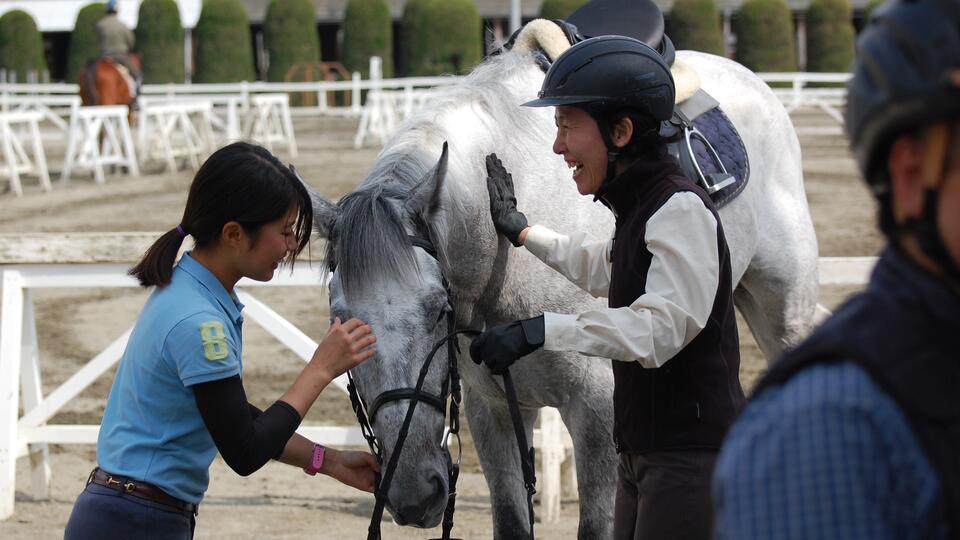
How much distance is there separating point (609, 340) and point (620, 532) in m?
0.63

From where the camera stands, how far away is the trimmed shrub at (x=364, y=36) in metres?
35.8

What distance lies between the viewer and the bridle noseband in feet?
9.29

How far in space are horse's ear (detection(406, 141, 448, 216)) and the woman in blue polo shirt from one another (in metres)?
0.52

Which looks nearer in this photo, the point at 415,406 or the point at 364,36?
the point at 415,406

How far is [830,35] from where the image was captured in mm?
34375

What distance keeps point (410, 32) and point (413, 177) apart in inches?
1334

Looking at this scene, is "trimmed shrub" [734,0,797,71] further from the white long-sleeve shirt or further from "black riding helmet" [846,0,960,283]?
"black riding helmet" [846,0,960,283]

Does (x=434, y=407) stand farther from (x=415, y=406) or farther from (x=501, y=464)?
(x=501, y=464)

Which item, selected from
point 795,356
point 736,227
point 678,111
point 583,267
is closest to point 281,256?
point 583,267

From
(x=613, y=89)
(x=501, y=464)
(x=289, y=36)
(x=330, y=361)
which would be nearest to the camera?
(x=330, y=361)

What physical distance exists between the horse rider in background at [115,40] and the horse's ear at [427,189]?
15.6m

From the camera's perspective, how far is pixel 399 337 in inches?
113

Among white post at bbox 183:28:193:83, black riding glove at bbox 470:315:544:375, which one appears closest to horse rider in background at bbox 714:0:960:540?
black riding glove at bbox 470:315:544:375

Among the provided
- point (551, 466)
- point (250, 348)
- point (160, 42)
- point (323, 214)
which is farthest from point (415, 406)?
point (160, 42)
